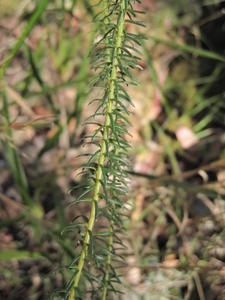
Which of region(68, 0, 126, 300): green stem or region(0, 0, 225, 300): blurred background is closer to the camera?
region(68, 0, 126, 300): green stem

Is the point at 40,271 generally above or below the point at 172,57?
below

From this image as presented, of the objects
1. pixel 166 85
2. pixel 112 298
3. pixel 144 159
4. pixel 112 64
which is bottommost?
pixel 112 298

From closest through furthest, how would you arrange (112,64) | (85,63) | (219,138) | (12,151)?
(112,64) → (12,151) → (85,63) → (219,138)

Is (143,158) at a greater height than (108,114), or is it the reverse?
(143,158)

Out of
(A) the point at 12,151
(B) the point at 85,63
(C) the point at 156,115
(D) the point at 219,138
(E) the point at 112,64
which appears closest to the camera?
(E) the point at 112,64

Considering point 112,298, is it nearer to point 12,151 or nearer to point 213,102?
point 12,151

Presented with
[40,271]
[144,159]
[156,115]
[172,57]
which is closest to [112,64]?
[40,271]

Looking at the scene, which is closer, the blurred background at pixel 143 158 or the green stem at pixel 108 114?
the green stem at pixel 108 114

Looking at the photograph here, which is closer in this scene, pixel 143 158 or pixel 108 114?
pixel 108 114
